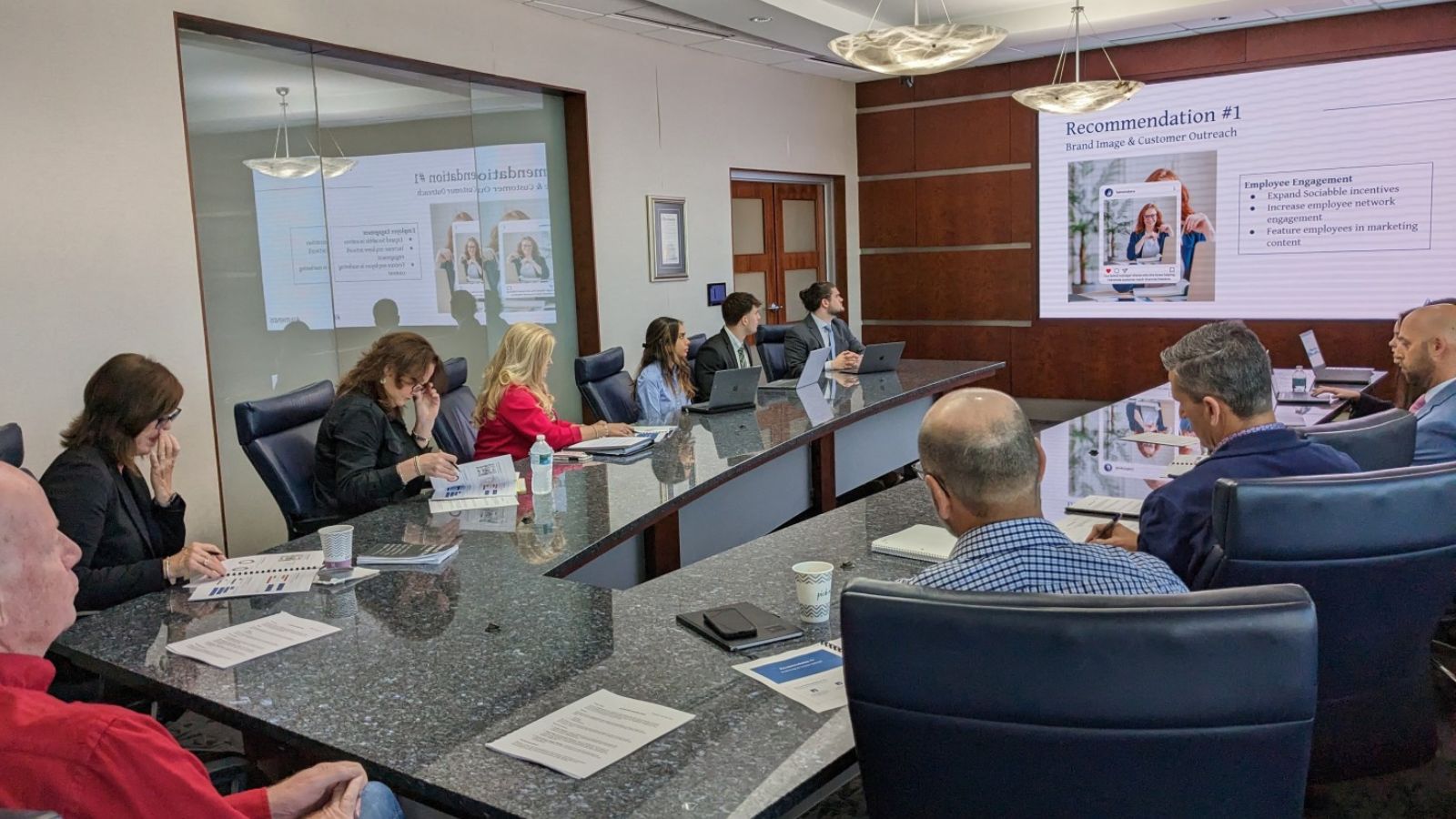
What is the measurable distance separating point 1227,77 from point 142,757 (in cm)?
837

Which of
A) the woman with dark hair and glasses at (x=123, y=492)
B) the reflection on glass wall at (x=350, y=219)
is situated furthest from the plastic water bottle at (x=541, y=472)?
the reflection on glass wall at (x=350, y=219)

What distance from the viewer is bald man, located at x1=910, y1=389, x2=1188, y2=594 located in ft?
5.25

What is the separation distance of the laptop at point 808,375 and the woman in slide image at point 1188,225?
148 inches

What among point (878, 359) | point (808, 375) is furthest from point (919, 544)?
point (878, 359)

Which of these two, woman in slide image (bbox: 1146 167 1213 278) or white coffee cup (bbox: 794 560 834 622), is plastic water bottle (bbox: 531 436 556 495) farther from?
woman in slide image (bbox: 1146 167 1213 278)

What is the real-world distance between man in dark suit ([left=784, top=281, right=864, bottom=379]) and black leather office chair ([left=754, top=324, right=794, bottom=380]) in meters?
0.05

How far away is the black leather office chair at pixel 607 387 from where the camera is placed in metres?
4.98

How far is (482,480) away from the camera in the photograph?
328cm

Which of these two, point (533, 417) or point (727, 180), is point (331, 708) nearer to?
point (533, 417)

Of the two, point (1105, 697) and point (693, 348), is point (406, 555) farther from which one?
point (693, 348)

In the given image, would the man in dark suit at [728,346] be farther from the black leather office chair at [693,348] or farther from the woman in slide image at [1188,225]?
the woman in slide image at [1188,225]

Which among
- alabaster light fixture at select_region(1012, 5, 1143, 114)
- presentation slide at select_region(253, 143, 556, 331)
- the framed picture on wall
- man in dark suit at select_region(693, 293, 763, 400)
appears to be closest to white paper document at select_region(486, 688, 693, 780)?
presentation slide at select_region(253, 143, 556, 331)

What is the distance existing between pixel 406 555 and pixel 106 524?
2.41 feet

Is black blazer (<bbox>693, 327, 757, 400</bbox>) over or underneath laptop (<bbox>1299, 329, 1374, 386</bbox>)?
over
